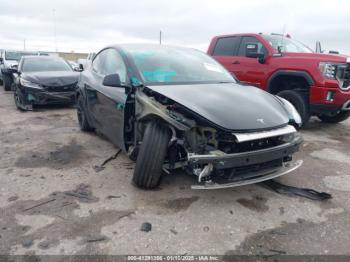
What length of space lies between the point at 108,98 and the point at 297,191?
8.20ft

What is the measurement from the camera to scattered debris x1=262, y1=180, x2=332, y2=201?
10.5 ft

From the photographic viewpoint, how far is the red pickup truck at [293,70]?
543 centimetres

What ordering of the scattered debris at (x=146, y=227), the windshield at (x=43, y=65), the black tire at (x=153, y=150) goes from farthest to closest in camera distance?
the windshield at (x=43, y=65), the black tire at (x=153, y=150), the scattered debris at (x=146, y=227)

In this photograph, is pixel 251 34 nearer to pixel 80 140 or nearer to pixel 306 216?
pixel 80 140

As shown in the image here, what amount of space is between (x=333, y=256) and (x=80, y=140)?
4.02m

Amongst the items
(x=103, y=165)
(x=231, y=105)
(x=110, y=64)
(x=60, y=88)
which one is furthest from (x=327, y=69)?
(x=60, y=88)

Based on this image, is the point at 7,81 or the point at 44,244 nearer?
the point at 44,244

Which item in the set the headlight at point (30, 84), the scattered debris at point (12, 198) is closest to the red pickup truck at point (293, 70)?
the headlight at point (30, 84)

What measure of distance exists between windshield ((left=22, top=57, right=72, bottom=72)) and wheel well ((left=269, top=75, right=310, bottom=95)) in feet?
18.8

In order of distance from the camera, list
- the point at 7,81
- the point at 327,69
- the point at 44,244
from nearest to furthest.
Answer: the point at 44,244 < the point at 327,69 < the point at 7,81

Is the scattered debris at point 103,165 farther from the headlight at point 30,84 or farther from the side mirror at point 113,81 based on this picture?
the headlight at point 30,84

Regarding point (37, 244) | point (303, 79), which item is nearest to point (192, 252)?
point (37, 244)

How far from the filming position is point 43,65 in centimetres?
884

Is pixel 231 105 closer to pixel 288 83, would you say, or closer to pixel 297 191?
pixel 297 191
